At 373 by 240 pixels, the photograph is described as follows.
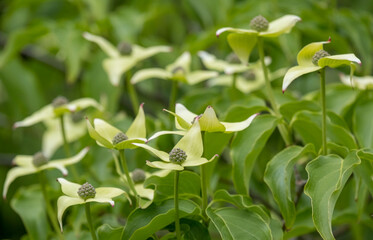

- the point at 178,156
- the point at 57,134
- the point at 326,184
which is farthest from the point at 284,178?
the point at 57,134

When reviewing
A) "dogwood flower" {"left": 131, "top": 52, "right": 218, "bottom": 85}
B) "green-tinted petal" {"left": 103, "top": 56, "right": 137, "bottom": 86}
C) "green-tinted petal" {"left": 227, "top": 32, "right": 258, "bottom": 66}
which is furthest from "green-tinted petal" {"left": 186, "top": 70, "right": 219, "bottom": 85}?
"green-tinted petal" {"left": 227, "top": 32, "right": 258, "bottom": 66}

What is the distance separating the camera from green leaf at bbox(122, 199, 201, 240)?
798 mm

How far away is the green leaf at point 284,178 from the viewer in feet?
2.71

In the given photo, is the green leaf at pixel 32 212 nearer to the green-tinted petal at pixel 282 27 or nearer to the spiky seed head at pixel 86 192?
the spiky seed head at pixel 86 192

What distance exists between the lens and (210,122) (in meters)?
0.78

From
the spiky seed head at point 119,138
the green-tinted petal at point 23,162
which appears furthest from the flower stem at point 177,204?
the green-tinted petal at point 23,162

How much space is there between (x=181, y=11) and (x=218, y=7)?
49cm

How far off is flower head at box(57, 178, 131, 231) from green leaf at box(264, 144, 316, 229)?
0.22 metres

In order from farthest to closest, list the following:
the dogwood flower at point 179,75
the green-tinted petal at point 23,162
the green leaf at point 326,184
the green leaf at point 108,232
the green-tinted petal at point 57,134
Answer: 1. the green-tinted petal at point 57,134
2. the dogwood flower at point 179,75
3. the green-tinted petal at point 23,162
4. the green leaf at point 108,232
5. the green leaf at point 326,184

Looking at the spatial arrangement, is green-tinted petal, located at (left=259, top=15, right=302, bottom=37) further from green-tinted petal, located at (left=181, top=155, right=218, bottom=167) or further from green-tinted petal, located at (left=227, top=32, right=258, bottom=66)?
green-tinted petal, located at (left=181, top=155, right=218, bottom=167)

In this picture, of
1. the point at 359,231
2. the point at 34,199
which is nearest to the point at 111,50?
the point at 34,199

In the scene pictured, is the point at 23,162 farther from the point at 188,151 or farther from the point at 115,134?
the point at 188,151

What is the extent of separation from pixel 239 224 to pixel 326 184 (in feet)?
0.44

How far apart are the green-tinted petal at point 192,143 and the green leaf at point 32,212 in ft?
1.28
